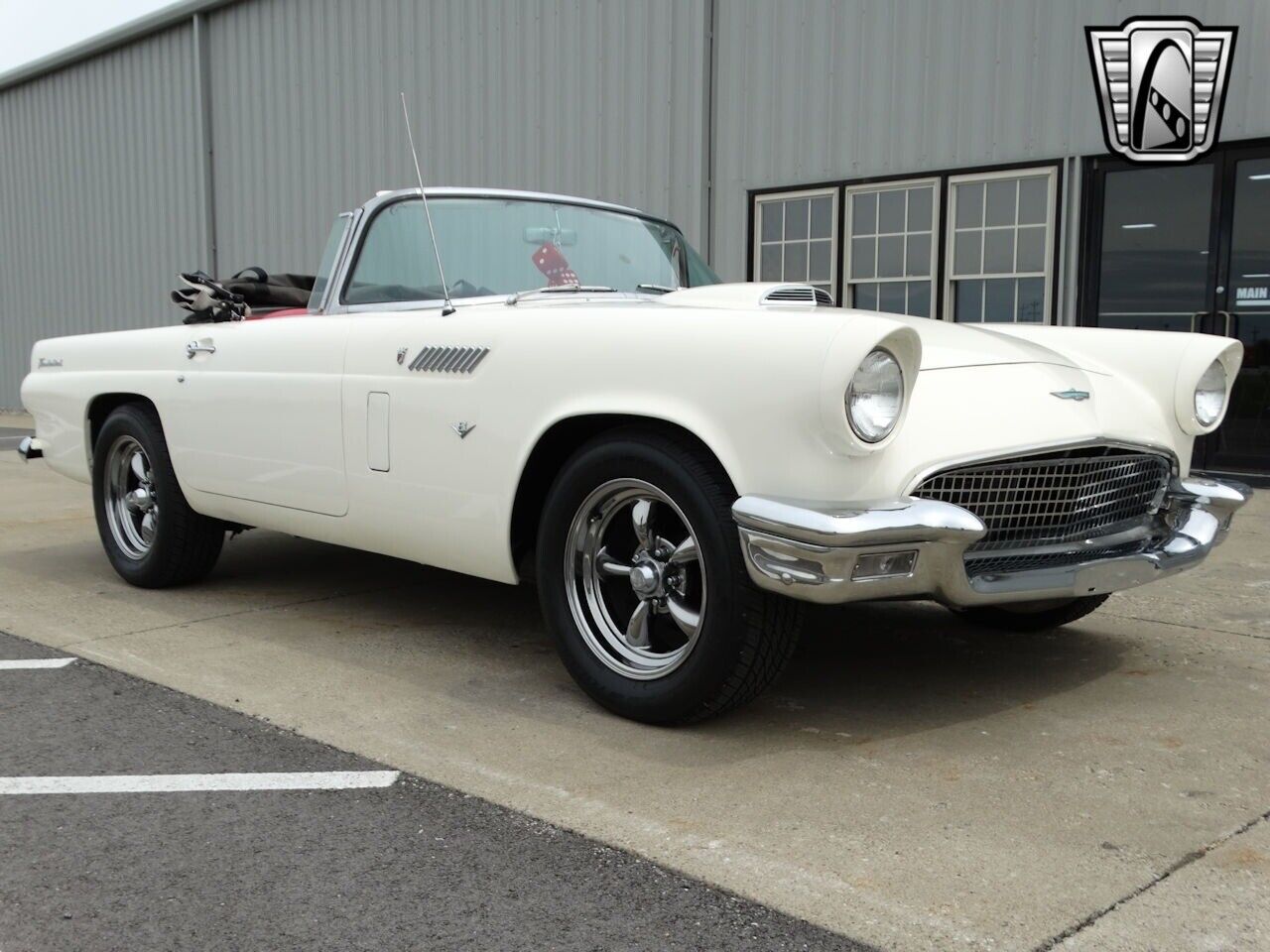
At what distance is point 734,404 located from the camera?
3.04 metres

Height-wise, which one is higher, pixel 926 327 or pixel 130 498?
pixel 926 327

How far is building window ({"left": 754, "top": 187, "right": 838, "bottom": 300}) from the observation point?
10.7m

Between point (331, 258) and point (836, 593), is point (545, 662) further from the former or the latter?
point (331, 258)

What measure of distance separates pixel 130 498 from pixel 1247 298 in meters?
7.42

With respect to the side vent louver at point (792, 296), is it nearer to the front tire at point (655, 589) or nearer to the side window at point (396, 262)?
the front tire at point (655, 589)

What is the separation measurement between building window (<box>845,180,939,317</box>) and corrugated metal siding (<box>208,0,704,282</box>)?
1.67m

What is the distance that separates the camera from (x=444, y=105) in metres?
13.7

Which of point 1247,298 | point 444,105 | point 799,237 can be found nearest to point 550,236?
point 1247,298

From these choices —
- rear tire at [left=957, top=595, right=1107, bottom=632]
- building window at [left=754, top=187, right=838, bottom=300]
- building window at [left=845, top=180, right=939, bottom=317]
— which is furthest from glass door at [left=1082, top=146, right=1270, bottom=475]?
rear tire at [left=957, top=595, right=1107, bottom=632]

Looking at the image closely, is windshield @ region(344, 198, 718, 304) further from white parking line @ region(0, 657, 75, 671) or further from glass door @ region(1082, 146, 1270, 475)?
glass door @ region(1082, 146, 1270, 475)

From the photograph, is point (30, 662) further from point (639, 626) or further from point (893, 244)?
point (893, 244)

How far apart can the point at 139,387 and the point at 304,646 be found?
1587 mm

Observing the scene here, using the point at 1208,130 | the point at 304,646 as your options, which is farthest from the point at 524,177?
the point at 304,646

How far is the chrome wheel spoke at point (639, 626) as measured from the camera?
3.40 meters
